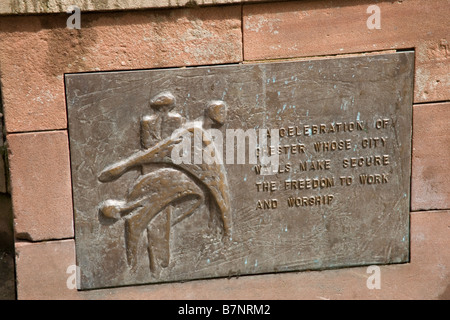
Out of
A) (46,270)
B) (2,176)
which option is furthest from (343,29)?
(2,176)

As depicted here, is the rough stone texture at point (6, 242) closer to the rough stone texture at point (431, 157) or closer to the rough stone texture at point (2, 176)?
the rough stone texture at point (2, 176)

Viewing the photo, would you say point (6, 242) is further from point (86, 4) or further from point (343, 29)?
point (343, 29)

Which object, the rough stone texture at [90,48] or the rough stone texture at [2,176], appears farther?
the rough stone texture at [2,176]

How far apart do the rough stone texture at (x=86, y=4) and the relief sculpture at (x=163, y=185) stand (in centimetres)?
54

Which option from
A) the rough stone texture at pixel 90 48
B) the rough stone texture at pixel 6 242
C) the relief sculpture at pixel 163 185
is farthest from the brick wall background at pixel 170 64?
the rough stone texture at pixel 6 242

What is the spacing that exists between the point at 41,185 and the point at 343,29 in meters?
2.11

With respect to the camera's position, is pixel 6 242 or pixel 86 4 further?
pixel 6 242

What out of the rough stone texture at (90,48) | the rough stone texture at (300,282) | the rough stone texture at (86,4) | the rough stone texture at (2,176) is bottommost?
the rough stone texture at (300,282)

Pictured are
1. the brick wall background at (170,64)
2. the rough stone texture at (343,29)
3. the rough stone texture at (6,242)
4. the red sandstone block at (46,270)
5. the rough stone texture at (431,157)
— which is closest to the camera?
the brick wall background at (170,64)

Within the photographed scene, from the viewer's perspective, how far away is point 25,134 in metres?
3.67

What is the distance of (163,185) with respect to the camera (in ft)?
12.5

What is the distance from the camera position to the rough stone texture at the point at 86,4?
3459 millimetres

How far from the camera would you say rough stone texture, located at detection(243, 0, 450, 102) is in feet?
12.1

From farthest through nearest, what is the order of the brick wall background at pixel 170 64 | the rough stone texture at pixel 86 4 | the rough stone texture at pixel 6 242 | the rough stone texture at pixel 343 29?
1. the rough stone texture at pixel 6 242
2. the rough stone texture at pixel 343 29
3. the brick wall background at pixel 170 64
4. the rough stone texture at pixel 86 4
